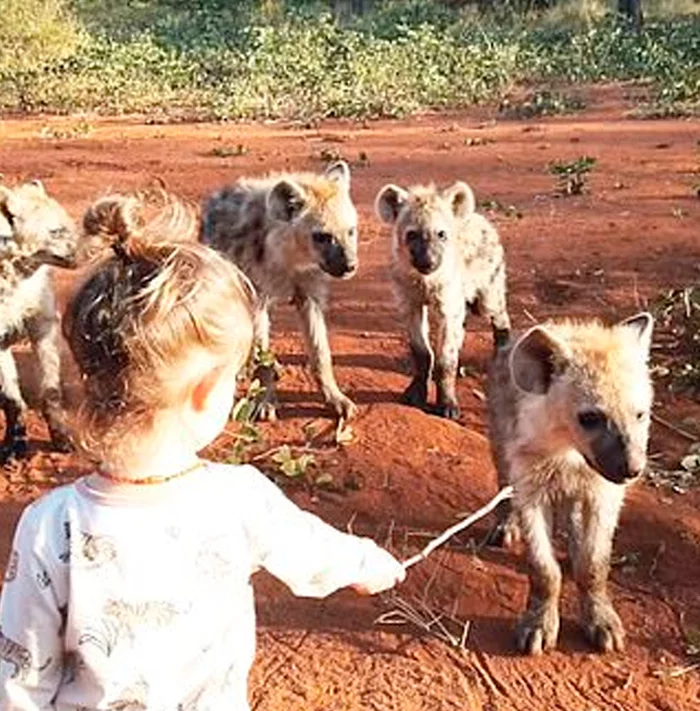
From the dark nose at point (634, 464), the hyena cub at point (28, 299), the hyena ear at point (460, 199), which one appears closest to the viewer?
the dark nose at point (634, 464)

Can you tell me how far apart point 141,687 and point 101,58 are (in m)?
21.0

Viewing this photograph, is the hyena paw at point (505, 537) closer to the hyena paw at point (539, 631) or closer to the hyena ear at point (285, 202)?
the hyena paw at point (539, 631)

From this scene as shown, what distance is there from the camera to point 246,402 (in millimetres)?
4957

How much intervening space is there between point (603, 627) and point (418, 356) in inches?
92.1

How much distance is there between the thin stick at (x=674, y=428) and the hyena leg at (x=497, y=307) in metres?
1.14

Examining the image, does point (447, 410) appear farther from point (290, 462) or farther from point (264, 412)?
point (290, 462)

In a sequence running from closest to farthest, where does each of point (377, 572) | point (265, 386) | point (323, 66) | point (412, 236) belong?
point (377, 572) < point (265, 386) < point (412, 236) < point (323, 66)

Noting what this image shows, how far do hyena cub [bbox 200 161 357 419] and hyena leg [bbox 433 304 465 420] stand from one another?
514mm

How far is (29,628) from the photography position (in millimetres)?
2109

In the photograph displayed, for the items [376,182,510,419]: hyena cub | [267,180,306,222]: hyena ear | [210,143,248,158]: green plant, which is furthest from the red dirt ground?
[210,143,248,158]: green plant

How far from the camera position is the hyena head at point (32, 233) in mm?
5699

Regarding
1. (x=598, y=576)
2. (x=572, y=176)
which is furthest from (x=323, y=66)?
(x=598, y=576)

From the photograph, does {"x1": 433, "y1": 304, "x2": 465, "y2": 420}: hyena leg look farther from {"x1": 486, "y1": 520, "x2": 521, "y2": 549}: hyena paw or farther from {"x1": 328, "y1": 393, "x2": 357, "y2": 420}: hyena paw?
{"x1": 486, "y1": 520, "x2": 521, "y2": 549}: hyena paw

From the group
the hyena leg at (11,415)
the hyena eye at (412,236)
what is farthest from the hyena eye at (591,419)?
the hyena leg at (11,415)
